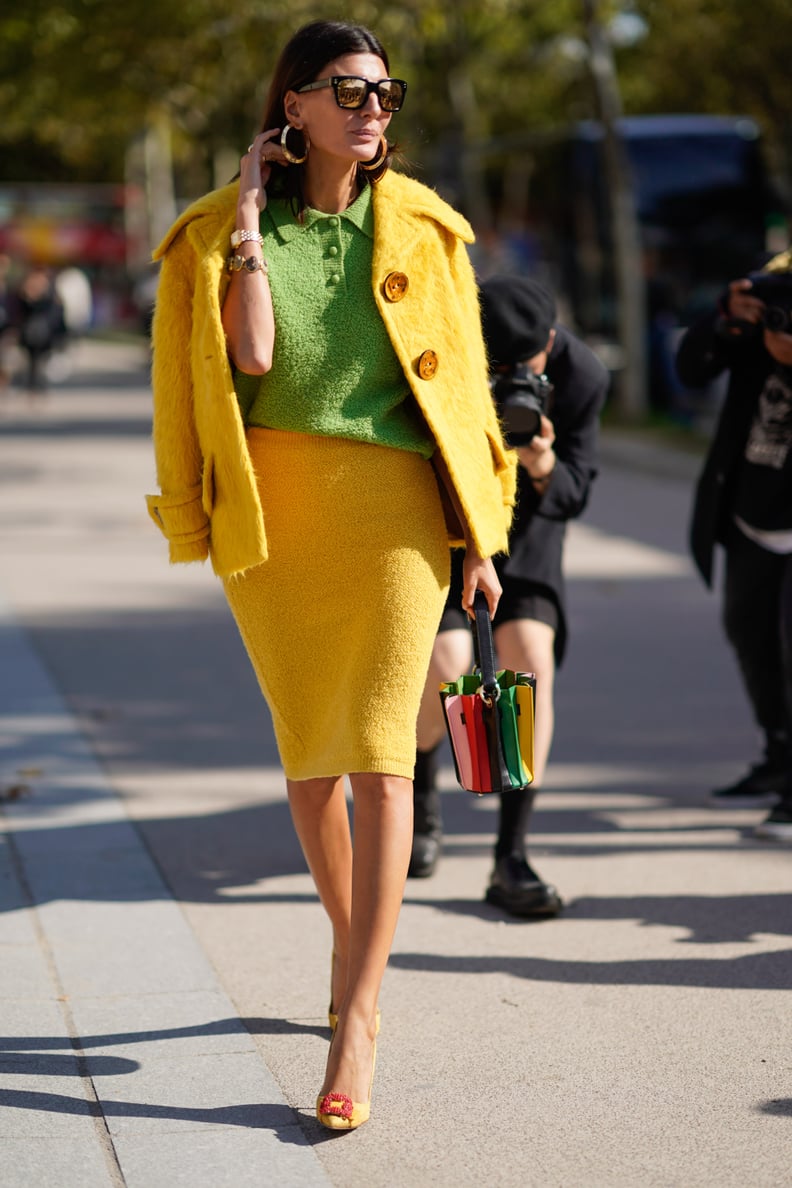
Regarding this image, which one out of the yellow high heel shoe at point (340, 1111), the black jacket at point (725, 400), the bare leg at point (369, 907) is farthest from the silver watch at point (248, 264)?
the black jacket at point (725, 400)

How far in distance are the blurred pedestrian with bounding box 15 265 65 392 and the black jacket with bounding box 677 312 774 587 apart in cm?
2203

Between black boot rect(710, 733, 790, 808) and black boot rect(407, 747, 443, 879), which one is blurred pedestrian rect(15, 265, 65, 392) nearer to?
black boot rect(710, 733, 790, 808)

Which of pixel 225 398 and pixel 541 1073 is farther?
pixel 541 1073

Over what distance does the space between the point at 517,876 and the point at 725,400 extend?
5.60ft

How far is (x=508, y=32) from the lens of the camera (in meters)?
35.0

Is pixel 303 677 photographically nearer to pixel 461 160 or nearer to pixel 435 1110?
pixel 435 1110

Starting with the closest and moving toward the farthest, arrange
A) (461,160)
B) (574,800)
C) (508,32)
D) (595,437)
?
(595,437) → (574,800) → (461,160) → (508,32)

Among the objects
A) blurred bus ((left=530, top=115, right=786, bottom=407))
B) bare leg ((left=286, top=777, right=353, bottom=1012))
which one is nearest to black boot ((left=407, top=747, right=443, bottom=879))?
bare leg ((left=286, top=777, right=353, bottom=1012))

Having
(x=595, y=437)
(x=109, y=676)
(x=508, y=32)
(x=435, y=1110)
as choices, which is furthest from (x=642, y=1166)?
(x=508, y=32)

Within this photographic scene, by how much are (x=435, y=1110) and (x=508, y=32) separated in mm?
33606

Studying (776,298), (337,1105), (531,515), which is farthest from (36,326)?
(337,1105)

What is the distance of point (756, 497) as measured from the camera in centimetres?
550

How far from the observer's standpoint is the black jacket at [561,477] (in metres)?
4.84

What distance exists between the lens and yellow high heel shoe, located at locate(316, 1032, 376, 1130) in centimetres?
336
